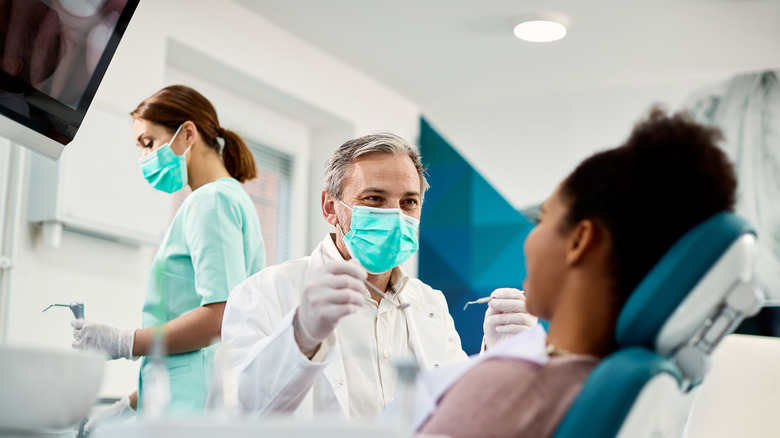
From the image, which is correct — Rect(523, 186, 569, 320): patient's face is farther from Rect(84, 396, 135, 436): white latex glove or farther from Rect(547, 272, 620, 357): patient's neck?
Rect(84, 396, 135, 436): white latex glove

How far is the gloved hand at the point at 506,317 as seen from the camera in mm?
1664

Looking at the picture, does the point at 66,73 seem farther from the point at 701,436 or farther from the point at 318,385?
the point at 701,436

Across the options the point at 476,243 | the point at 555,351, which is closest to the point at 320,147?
the point at 476,243

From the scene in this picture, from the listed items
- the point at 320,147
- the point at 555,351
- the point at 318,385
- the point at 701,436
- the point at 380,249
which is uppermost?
the point at 320,147

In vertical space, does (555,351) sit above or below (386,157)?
below

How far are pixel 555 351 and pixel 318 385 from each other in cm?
74

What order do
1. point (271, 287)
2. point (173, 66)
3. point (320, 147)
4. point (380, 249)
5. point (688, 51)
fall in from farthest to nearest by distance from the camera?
point (320, 147), point (688, 51), point (173, 66), point (380, 249), point (271, 287)

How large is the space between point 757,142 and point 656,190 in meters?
3.38

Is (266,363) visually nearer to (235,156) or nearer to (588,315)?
(588,315)

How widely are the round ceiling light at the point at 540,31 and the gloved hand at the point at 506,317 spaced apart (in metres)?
2.28

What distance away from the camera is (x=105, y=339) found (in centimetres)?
200

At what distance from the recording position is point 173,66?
343 cm

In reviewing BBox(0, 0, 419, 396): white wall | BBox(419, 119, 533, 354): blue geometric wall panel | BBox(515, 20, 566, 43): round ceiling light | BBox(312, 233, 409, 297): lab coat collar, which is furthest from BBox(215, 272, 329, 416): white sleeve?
BBox(419, 119, 533, 354): blue geometric wall panel

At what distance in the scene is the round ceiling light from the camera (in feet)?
12.1
